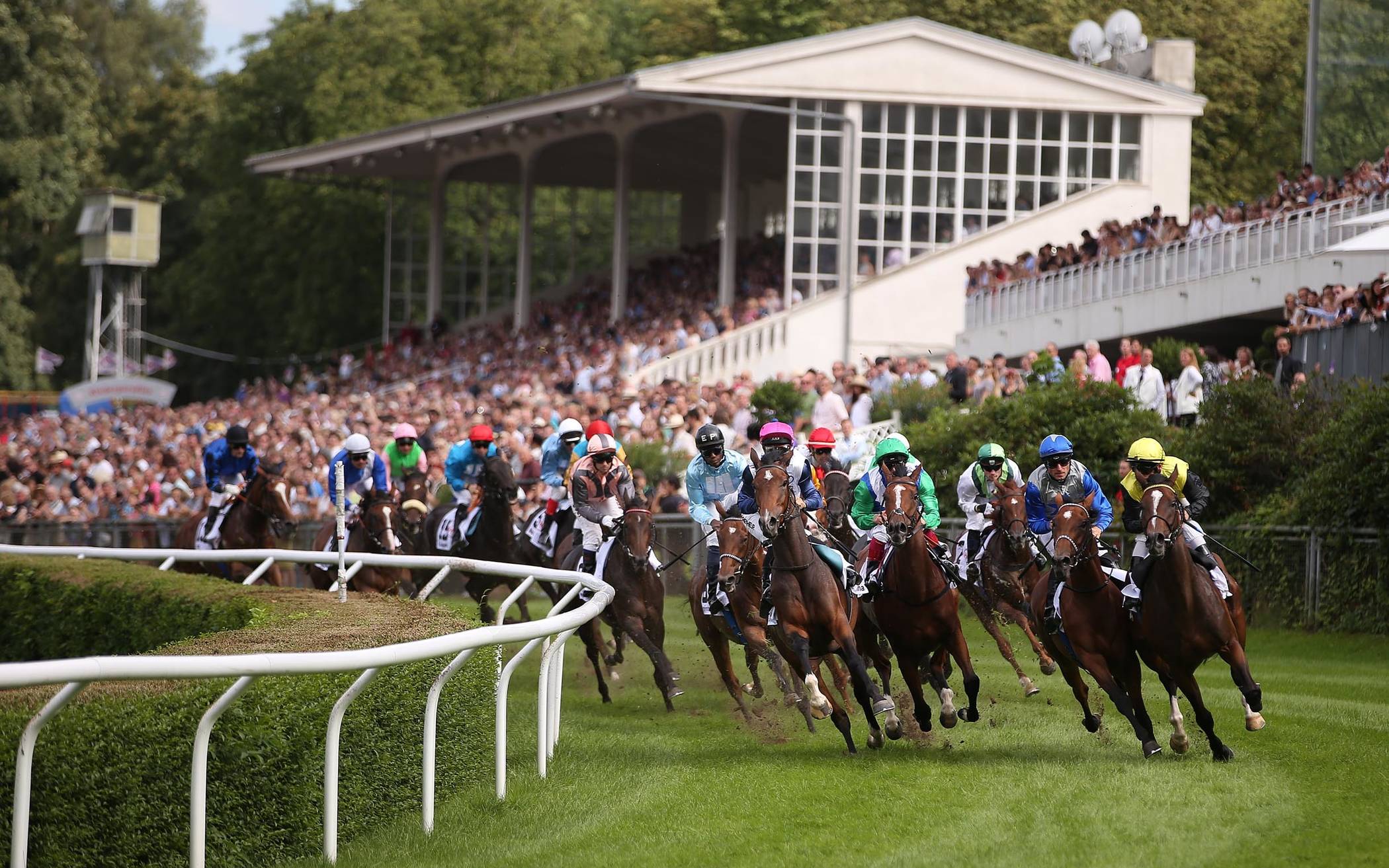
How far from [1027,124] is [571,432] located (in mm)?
19265

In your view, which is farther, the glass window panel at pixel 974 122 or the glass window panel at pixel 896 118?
the glass window panel at pixel 974 122

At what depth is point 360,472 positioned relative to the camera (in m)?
14.7

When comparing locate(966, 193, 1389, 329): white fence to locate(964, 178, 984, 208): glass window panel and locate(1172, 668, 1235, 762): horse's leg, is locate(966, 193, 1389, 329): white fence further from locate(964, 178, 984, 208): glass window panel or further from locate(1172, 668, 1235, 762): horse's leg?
locate(1172, 668, 1235, 762): horse's leg

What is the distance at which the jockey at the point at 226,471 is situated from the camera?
15.1 m

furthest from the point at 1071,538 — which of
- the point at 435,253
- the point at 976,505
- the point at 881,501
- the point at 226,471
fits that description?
the point at 435,253

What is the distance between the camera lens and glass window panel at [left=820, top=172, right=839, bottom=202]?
3052cm

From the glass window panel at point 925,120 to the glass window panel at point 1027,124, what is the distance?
156 centimetres

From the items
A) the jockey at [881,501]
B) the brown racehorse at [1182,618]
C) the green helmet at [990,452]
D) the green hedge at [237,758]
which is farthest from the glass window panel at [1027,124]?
the green hedge at [237,758]

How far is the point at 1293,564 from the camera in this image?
51.5 feet

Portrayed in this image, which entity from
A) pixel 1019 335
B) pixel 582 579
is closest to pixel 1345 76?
pixel 1019 335

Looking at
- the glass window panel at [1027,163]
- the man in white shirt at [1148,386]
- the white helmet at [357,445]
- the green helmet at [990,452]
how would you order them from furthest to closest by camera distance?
the glass window panel at [1027,163], the man in white shirt at [1148,386], the white helmet at [357,445], the green helmet at [990,452]

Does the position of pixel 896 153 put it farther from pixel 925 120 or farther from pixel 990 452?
pixel 990 452

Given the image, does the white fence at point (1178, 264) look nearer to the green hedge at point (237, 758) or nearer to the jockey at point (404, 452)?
the jockey at point (404, 452)

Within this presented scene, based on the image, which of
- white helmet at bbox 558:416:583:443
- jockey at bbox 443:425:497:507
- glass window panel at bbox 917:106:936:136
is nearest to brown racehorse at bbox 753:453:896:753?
white helmet at bbox 558:416:583:443
